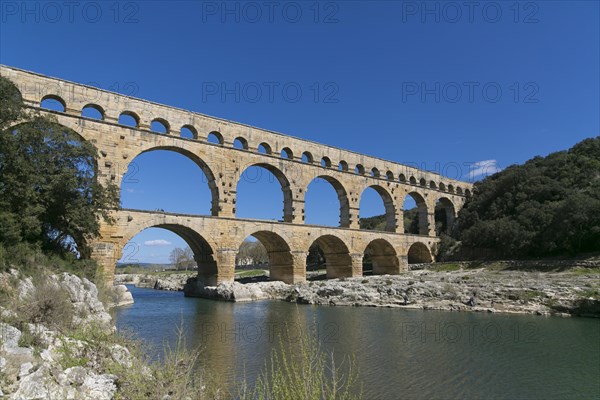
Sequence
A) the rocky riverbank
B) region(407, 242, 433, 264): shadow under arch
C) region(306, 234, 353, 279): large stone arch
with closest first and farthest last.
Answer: the rocky riverbank
region(306, 234, 353, 279): large stone arch
region(407, 242, 433, 264): shadow under arch

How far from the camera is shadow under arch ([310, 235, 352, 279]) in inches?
1249

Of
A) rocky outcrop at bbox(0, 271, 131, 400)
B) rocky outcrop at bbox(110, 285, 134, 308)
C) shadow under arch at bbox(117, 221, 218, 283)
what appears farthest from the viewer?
shadow under arch at bbox(117, 221, 218, 283)

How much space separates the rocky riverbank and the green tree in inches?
437

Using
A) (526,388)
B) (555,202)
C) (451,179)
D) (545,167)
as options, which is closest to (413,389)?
(526,388)

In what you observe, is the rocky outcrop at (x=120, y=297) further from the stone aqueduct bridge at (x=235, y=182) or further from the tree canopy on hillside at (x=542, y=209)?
the tree canopy on hillside at (x=542, y=209)

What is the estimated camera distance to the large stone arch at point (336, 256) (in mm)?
31703

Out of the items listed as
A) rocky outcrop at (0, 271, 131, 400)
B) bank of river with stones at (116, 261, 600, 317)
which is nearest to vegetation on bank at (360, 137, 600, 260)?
bank of river with stones at (116, 261, 600, 317)

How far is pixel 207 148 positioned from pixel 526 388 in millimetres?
21341

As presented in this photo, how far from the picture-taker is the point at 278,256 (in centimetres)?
2902

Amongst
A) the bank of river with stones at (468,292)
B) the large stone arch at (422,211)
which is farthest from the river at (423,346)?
the large stone arch at (422,211)

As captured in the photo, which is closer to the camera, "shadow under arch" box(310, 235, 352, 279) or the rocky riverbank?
the rocky riverbank

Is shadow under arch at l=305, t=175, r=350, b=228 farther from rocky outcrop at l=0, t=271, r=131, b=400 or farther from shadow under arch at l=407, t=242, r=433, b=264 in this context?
rocky outcrop at l=0, t=271, r=131, b=400

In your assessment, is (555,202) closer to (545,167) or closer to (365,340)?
(545,167)

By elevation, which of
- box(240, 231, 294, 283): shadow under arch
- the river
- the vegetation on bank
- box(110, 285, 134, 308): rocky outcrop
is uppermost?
the vegetation on bank
